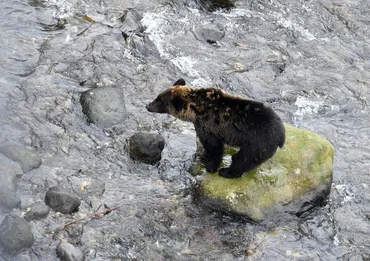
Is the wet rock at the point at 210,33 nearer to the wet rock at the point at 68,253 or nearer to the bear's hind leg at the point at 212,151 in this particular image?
the bear's hind leg at the point at 212,151

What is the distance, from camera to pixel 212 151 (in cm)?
962

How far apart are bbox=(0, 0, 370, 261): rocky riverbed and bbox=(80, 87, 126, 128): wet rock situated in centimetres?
2

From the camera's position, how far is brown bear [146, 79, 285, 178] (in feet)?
29.8

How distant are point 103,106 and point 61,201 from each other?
2392 millimetres

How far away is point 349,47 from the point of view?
1382 centimetres

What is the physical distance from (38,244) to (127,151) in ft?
7.82

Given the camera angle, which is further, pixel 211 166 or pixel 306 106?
pixel 306 106

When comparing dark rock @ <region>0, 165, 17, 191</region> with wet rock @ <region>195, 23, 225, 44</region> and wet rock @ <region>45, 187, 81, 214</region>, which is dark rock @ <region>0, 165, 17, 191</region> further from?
wet rock @ <region>195, 23, 225, 44</region>

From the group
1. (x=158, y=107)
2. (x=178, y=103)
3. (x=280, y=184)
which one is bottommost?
(x=280, y=184)

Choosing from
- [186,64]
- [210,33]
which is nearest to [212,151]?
[186,64]

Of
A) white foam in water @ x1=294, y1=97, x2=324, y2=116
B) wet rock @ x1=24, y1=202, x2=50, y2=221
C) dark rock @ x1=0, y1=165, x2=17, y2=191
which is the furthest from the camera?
white foam in water @ x1=294, y1=97, x2=324, y2=116

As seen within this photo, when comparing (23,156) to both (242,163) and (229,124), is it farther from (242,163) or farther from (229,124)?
(242,163)

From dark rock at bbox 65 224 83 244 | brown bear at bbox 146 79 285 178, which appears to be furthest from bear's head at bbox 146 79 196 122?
dark rock at bbox 65 224 83 244

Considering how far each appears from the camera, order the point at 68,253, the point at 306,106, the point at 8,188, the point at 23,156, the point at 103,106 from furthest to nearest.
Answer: the point at 306,106
the point at 103,106
the point at 23,156
the point at 8,188
the point at 68,253
